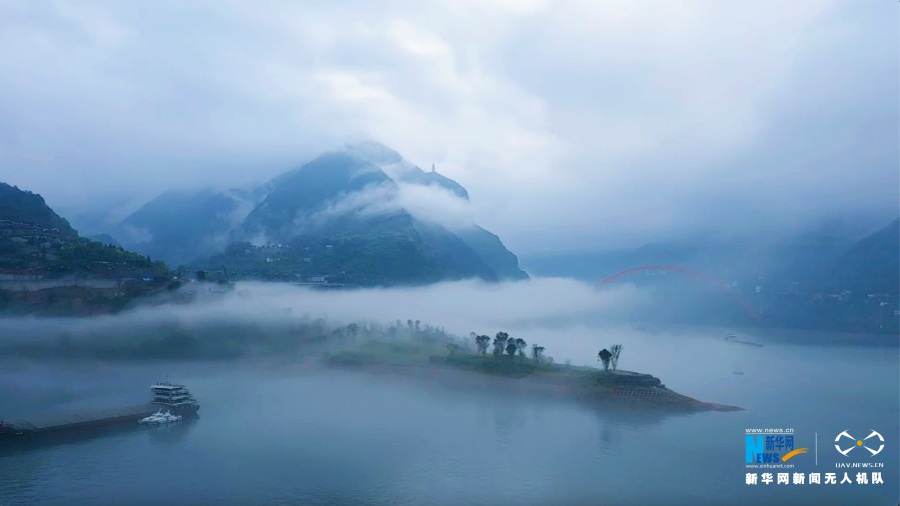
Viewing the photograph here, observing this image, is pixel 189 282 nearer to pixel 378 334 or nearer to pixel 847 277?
pixel 378 334

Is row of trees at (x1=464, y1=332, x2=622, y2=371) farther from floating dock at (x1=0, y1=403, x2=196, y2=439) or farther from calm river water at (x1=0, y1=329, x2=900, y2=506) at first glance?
floating dock at (x1=0, y1=403, x2=196, y2=439)

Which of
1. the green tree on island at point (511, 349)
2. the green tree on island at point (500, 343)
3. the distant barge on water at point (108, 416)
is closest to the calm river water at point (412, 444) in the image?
the distant barge on water at point (108, 416)

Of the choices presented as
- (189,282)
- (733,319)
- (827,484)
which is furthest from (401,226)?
(827,484)

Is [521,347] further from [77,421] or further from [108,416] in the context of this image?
[77,421]

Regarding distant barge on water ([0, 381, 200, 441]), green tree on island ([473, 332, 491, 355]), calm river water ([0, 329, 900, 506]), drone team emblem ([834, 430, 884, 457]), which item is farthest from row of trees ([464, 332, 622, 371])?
distant barge on water ([0, 381, 200, 441])

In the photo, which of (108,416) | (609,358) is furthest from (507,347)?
(108,416)

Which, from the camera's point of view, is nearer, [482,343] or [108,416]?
[108,416]

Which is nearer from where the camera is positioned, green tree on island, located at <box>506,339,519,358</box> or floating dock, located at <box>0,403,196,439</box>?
floating dock, located at <box>0,403,196,439</box>
